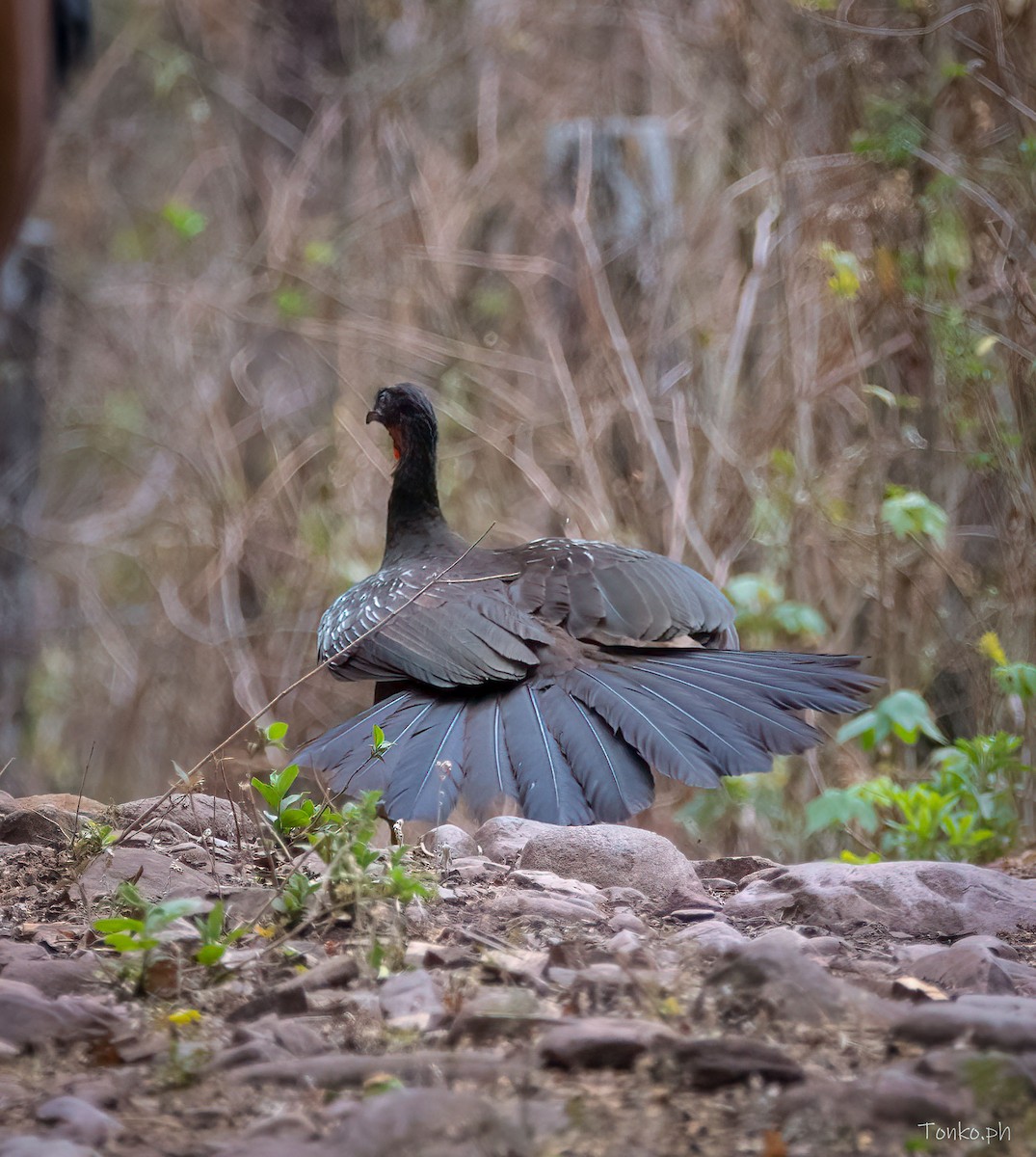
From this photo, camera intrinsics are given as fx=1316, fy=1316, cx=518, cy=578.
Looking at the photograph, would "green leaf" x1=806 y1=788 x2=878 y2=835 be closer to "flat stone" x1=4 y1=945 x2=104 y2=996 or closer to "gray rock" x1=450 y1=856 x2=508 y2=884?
"gray rock" x1=450 y1=856 x2=508 y2=884

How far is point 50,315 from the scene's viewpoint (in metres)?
9.62

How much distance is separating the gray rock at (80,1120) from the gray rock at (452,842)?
203 centimetres

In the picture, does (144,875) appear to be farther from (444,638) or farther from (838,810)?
(838,810)

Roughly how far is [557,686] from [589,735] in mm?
373

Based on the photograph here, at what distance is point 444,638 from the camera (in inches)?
184

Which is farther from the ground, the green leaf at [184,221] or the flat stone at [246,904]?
the green leaf at [184,221]

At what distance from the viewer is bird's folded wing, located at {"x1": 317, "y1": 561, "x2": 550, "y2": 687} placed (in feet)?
15.0

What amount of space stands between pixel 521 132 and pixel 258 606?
11.9ft

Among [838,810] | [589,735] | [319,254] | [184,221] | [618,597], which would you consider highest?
[184,221]

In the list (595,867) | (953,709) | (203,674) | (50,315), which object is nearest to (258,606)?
(203,674)

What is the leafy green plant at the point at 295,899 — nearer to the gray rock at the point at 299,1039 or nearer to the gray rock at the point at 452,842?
the gray rock at the point at 299,1039

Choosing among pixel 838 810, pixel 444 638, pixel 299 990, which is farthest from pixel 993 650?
pixel 299 990

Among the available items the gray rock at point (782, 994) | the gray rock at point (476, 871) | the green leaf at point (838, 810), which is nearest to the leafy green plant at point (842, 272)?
the green leaf at point (838, 810)

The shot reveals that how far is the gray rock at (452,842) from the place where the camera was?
3.88m
